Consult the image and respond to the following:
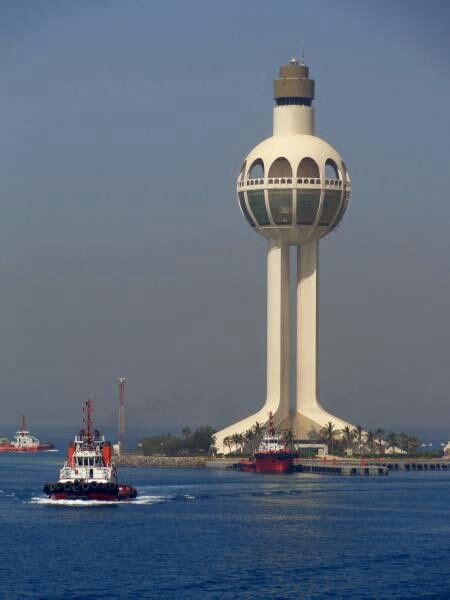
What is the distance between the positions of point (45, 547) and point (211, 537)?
50.1ft

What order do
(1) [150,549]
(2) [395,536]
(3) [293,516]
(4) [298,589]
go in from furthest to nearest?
(3) [293,516] → (2) [395,536] → (1) [150,549] → (4) [298,589]

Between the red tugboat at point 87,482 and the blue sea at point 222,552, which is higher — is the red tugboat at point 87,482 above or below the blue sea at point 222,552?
above

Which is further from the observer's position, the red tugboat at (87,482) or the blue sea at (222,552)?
the red tugboat at (87,482)

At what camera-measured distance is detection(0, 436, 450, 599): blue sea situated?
456 feet

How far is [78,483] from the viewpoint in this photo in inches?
7756

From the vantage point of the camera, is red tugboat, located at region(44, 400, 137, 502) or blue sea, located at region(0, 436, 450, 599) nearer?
blue sea, located at region(0, 436, 450, 599)

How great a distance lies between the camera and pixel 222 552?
158 meters

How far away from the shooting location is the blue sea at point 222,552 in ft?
456

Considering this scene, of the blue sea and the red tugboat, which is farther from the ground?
the red tugboat

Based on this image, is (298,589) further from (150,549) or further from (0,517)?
(0,517)

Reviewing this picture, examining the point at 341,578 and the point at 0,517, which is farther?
the point at 0,517

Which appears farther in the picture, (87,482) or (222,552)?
(87,482)

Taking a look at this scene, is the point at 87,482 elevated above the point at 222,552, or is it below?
above

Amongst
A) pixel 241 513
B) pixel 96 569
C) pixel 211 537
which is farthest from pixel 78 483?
pixel 96 569
